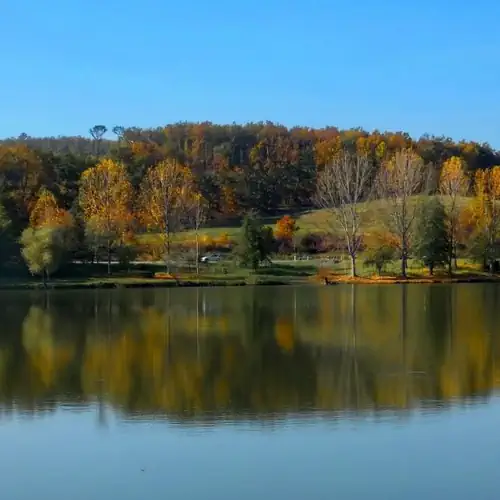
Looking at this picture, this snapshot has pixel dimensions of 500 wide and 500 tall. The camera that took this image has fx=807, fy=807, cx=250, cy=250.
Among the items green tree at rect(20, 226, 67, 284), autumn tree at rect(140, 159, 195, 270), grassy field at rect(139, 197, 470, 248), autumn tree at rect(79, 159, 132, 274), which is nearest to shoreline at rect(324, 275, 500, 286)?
grassy field at rect(139, 197, 470, 248)

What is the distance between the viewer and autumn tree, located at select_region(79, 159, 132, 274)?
53.9 m

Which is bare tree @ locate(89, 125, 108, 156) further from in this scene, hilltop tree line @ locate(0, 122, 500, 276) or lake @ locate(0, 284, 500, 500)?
lake @ locate(0, 284, 500, 500)

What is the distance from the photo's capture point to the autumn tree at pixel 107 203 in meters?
53.9

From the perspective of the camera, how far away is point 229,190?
283 ft

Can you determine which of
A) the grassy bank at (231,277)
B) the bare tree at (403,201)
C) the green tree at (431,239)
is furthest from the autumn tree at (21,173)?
the green tree at (431,239)

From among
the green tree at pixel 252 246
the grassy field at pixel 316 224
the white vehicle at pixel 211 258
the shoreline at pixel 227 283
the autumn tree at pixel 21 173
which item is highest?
the autumn tree at pixel 21 173

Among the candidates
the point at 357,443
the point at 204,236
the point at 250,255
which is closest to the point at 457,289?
the point at 250,255

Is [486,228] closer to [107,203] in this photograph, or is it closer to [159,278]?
[159,278]

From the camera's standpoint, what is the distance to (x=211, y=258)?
61.0 metres

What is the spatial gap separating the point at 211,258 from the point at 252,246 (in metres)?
8.24

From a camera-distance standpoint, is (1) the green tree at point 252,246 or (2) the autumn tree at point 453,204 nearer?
(1) the green tree at point 252,246

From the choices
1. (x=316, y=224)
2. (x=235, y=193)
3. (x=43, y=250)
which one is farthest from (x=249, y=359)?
(x=235, y=193)

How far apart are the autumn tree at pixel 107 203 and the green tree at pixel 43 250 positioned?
4420 mm

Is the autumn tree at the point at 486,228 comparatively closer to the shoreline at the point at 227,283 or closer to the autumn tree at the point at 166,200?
the shoreline at the point at 227,283
